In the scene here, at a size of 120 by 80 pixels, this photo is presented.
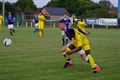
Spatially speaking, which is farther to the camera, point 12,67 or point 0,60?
point 0,60

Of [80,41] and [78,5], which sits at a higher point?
[80,41]

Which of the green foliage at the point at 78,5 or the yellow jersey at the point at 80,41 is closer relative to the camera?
the yellow jersey at the point at 80,41

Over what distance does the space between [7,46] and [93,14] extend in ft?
240

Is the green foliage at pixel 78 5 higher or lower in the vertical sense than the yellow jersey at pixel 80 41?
lower

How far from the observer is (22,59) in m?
18.1

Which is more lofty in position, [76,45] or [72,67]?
[76,45]

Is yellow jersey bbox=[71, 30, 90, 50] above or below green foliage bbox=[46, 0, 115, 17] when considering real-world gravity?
above

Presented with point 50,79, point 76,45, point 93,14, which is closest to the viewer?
point 50,79

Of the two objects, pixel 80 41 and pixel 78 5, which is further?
pixel 78 5

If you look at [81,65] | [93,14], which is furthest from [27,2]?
[81,65]

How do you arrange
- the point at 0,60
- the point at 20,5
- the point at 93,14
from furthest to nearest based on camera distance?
the point at 20,5, the point at 93,14, the point at 0,60

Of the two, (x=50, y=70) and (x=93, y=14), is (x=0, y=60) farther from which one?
(x=93, y=14)

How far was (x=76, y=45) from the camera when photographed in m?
14.4

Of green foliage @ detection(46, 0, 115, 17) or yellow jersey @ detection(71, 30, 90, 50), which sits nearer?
yellow jersey @ detection(71, 30, 90, 50)
